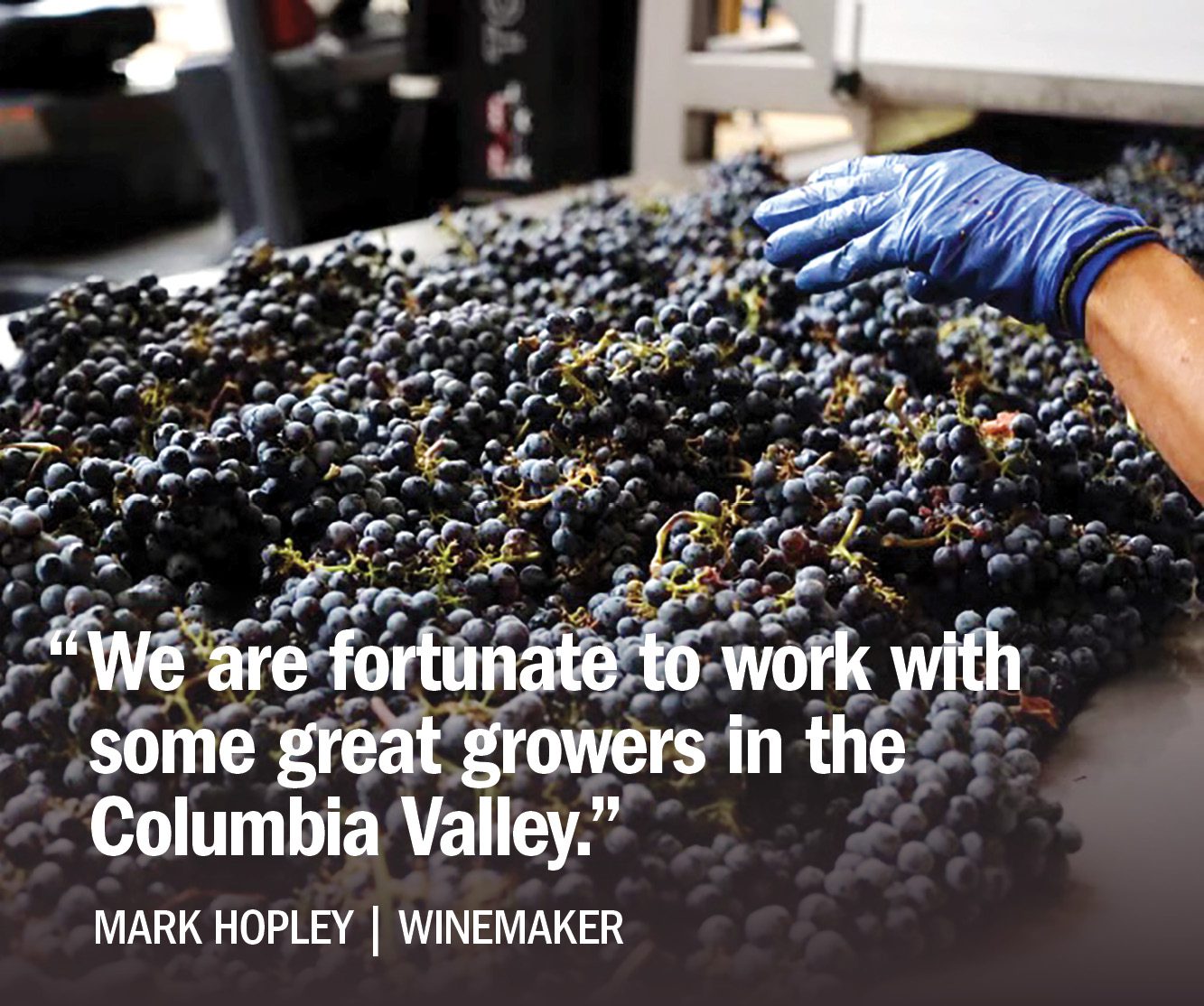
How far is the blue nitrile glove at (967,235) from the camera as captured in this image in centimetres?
113

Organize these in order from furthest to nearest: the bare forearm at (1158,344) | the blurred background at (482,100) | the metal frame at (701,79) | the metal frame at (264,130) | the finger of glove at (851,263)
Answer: the metal frame at (264,130)
the metal frame at (701,79)
the blurred background at (482,100)
the finger of glove at (851,263)
the bare forearm at (1158,344)

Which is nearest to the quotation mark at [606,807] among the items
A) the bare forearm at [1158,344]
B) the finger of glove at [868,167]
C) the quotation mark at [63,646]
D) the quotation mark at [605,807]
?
the quotation mark at [605,807]

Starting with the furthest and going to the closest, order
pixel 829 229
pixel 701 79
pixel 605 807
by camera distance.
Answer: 1. pixel 701 79
2. pixel 829 229
3. pixel 605 807

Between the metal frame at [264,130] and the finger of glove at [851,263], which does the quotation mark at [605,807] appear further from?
the metal frame at [264,130]

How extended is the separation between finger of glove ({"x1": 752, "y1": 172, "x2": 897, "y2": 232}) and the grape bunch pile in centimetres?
11

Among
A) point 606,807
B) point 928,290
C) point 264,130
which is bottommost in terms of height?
point 264,130

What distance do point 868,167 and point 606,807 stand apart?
77cm

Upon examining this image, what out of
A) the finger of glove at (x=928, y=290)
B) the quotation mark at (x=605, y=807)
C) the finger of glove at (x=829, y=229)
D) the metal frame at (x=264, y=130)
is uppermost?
the finger of glove at (x=829, y=229)

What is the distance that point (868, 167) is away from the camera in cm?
126

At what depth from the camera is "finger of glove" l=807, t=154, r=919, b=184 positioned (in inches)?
48.8

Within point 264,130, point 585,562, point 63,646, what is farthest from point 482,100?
point 63,646

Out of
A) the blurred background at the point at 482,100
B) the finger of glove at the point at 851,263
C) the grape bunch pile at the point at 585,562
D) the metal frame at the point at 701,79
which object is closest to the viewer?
the grape bunch pile at the point at 585,562

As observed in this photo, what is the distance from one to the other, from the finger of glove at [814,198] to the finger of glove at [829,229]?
12mm

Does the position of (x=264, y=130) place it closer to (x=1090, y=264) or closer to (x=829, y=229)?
(x=829, y=229)
